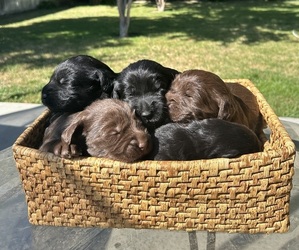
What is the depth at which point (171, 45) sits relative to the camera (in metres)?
10.1

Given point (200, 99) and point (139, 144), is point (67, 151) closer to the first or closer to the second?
point (139, 144)

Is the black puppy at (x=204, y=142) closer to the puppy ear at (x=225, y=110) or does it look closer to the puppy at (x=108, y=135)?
the puppy at (x=108, y=135)

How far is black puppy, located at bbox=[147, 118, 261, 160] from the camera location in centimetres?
151

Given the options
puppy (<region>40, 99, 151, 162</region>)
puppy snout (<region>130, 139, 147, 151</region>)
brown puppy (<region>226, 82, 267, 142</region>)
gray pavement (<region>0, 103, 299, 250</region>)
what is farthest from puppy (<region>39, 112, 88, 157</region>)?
brown puppy (<region>226, 82, 267, 142</region>)

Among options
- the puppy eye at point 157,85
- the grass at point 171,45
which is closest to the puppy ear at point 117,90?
the puppy eye at point 157,85

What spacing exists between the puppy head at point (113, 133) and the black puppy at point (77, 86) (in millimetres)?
371

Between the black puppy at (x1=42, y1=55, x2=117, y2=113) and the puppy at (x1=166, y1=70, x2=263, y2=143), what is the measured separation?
0.35 meters

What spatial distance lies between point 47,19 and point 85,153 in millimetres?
15676

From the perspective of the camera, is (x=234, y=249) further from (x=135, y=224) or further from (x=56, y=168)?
(x=56, y=168)

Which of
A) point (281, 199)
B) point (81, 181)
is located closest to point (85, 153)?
point (81, 181)

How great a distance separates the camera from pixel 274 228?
1.51 meters

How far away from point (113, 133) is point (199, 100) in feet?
1.34

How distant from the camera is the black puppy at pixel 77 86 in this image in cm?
195

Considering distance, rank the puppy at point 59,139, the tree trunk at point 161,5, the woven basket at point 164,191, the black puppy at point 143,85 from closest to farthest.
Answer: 1. the woven basket at point 164,191
2. the puppy at point 59,139
3. the black puppy at point 143,85
4. the tree trunk at point 161,5
